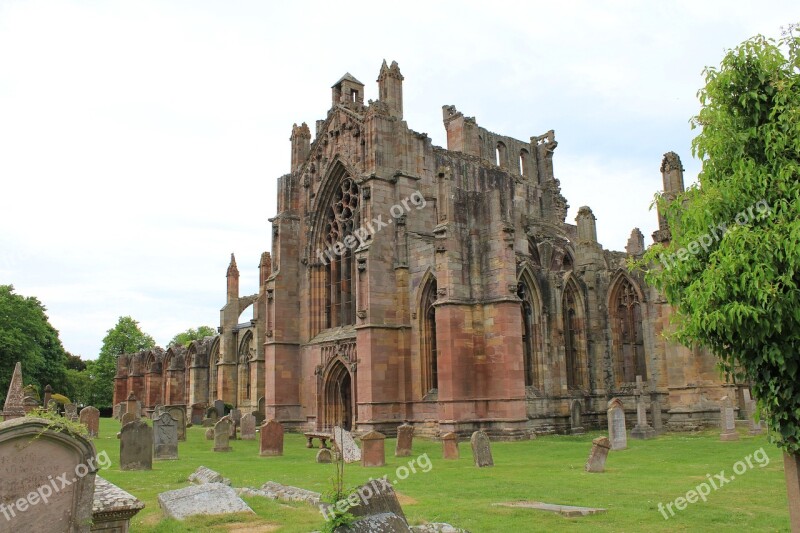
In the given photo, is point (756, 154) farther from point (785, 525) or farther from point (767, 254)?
point (785, 525)

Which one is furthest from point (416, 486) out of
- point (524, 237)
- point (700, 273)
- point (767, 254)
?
point (524, 237)

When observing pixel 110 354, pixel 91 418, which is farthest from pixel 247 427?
pixel 110 354

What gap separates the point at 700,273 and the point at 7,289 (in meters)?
54.4

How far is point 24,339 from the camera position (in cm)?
4922

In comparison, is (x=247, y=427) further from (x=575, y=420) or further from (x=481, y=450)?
(x=481, y=450)

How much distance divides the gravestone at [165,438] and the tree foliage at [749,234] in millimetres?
15497

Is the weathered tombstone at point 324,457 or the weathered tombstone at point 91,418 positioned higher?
the weathered tombstone at point 91,418

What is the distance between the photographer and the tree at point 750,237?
273 inches

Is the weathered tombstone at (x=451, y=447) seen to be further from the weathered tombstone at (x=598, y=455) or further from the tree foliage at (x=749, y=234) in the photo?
the tree foliage at (x=749, y=234)

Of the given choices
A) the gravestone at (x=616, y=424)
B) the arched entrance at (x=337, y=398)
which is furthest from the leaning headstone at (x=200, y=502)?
the arched entrance at (x=337, y=398)

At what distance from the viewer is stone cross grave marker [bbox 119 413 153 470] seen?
52.1 feet

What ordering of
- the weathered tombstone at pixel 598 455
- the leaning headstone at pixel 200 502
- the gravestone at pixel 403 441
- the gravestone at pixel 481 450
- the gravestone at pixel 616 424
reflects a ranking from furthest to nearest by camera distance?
the gravestone at pixel 616 424 → the gravestone at pixel 403 441 → the gravestone at pixel 481 450 → the weathered tombstone at pixel 598 455 → the leaning headstone at pixel 200 502

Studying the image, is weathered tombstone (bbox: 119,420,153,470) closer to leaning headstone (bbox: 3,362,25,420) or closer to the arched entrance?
leaning headstone (bbox: 3,362,25,420)

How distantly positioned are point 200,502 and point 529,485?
624 cm
